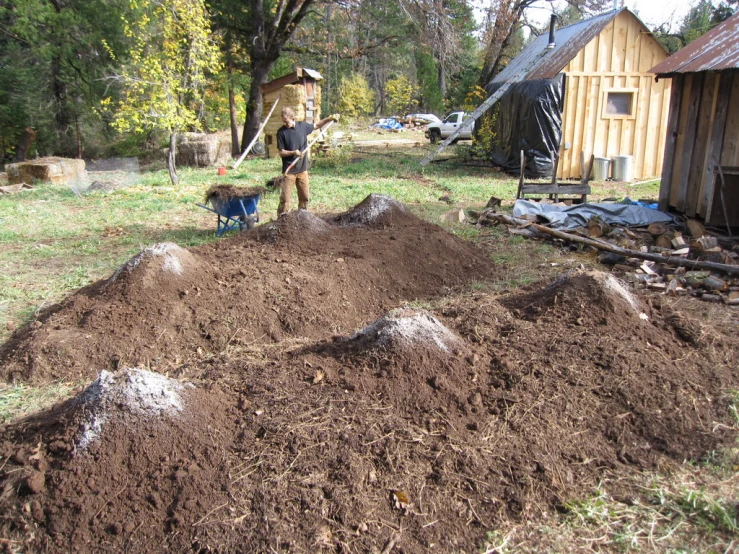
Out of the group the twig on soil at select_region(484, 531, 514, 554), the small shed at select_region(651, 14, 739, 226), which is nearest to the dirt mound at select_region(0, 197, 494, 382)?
the twig on soil at select_region(484, 531, 514, 554)

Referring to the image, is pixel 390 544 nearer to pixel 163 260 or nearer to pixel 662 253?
pixel 163 260

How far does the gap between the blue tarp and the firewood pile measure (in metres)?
0.21

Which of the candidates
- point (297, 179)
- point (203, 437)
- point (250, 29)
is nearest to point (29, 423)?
point (203, 437)

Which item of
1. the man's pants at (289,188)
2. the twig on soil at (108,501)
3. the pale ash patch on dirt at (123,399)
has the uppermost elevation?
the man's pants at (289,188)

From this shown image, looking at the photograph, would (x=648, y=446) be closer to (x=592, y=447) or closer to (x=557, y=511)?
(x=592, y=447)

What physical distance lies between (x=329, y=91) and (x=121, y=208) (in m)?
32.1

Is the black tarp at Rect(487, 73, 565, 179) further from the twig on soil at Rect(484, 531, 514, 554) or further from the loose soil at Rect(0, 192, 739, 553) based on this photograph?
the twig on soil at Rect(484, 531, 514, 554)

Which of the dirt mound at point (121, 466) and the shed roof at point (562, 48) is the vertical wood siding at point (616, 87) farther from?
the dirt mound at point (121, 466)

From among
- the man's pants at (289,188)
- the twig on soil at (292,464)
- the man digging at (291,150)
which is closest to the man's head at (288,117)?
A: the man digging at (291,150)

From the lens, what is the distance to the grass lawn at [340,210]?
288 centimetres

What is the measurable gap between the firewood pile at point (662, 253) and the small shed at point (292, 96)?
10.8 metres

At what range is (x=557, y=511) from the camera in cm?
300

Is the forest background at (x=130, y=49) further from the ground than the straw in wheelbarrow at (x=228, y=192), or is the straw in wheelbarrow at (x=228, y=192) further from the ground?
the forest background at (x=130, y=49)


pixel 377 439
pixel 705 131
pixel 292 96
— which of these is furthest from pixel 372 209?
pixel 292 96
